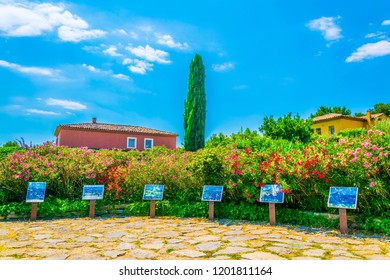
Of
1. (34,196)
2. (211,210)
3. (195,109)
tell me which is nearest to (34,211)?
(34,196)

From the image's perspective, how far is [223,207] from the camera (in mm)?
7953

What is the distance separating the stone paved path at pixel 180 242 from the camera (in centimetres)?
456

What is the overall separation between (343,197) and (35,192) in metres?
6.86

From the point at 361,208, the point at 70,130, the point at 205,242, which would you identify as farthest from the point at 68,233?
the point at 70,130

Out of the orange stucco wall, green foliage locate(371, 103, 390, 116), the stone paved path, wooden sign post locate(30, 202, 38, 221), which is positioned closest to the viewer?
the stone paved path

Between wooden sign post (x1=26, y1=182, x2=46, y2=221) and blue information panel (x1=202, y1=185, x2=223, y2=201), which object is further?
wooden sign post (x1=26, y1=182, x2=46, y2=221)

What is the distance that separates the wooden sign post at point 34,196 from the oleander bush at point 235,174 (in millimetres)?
389

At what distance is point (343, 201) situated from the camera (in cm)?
596

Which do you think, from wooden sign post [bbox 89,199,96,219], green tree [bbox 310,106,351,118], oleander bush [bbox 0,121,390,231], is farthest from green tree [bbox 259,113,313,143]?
green tree [bbox 310,106,351,118]

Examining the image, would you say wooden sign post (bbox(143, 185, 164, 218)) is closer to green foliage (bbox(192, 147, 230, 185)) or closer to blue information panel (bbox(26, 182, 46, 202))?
green foliage (bbox(192, 147, 230, 185))

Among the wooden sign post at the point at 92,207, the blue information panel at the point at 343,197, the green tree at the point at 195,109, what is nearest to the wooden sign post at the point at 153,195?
the wooden sign post at the point at 92,207

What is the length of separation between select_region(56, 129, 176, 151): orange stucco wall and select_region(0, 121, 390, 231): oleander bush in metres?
25.5

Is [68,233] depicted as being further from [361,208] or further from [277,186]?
[361,208]

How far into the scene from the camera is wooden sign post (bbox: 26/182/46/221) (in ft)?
27.1
